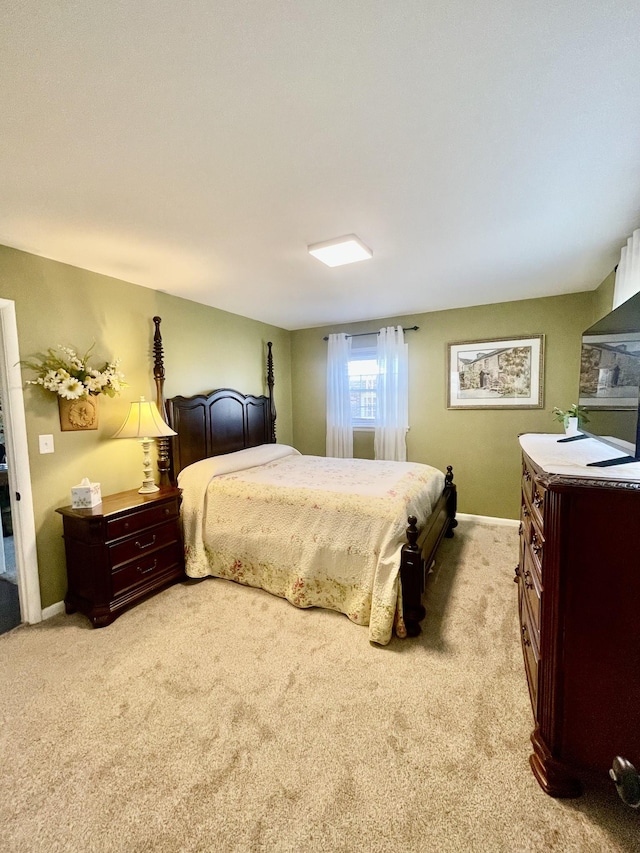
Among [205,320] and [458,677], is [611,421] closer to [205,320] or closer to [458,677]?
[458,677]

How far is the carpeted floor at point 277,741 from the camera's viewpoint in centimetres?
116

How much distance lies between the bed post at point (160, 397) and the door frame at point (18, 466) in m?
0.93

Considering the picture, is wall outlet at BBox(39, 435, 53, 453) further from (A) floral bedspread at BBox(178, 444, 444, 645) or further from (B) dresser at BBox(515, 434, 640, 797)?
(B) dresser at BBox(515, 434, 640, 797)

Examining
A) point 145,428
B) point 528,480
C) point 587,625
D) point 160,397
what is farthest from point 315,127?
point 160,397

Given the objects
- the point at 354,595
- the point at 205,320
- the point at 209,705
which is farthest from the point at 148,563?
the point at 205,320

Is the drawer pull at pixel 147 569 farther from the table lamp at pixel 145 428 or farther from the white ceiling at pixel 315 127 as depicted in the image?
the white ceiling at pixel 315 127

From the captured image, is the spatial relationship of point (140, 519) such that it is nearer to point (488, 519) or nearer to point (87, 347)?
point (87, 347)

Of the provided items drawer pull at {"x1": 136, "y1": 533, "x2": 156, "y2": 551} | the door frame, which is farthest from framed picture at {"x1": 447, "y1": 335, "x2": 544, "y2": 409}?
the door frame

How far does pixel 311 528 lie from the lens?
2.45 metres

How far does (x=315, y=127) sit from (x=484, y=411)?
11.2 ft

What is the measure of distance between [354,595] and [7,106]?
9.16ft

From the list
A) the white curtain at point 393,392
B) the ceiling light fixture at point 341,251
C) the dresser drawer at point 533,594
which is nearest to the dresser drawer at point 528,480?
the dresser drawer at point 533,594

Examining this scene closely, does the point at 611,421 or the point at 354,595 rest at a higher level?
the point at 611,421

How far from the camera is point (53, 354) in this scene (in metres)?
2.43
